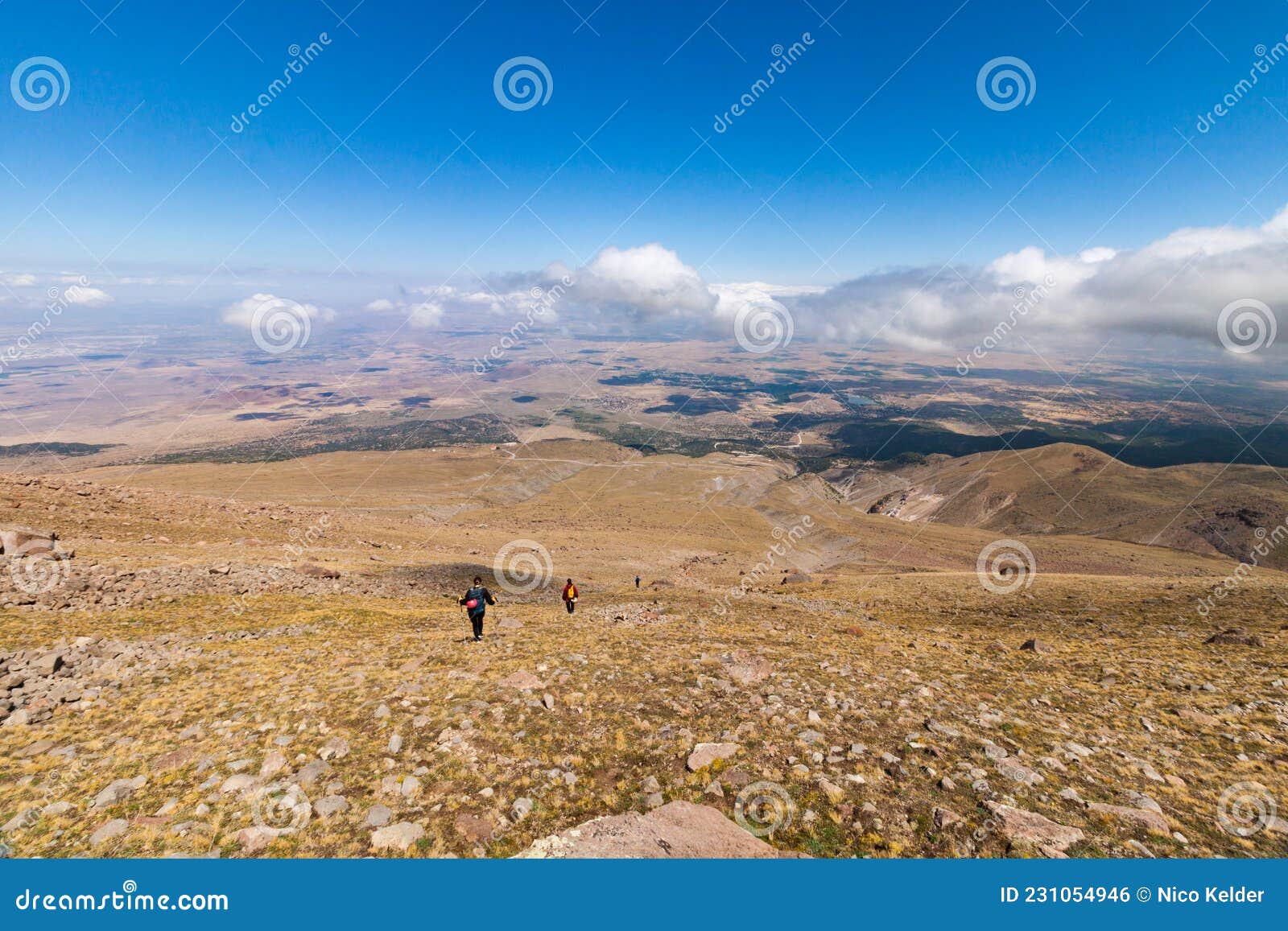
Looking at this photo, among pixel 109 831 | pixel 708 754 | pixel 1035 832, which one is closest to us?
pixel 109 831

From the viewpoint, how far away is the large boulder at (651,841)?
680cm

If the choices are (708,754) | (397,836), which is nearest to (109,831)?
(397,836)

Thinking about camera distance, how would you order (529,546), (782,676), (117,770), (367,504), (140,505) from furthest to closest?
1. (367,504)
2. (529,546)
3. (140,505)
4. (782,676)
5. (117,770)

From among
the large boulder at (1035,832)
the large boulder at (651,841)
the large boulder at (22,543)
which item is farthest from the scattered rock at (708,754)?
the large boulder at (22,543)

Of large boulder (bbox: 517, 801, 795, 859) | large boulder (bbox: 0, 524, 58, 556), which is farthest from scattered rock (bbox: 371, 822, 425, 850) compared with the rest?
large boulder (bbox: 0, 524, 58, 556)

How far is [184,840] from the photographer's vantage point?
22.2 ft

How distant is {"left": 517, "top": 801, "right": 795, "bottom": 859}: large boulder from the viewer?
22.3 feet

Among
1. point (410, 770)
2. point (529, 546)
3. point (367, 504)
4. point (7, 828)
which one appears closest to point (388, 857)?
point (410, 770)

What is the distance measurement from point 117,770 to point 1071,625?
1173 inches

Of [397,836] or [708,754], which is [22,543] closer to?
[397,836]

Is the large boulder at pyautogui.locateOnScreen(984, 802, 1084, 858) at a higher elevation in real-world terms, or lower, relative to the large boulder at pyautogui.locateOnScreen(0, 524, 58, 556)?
lower

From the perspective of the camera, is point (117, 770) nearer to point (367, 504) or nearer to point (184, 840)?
point (184, 840)

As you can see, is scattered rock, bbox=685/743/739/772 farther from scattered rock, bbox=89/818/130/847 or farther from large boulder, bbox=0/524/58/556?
large boulder, bbox=0/524/58/556

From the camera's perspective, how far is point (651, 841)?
22.6 ft
